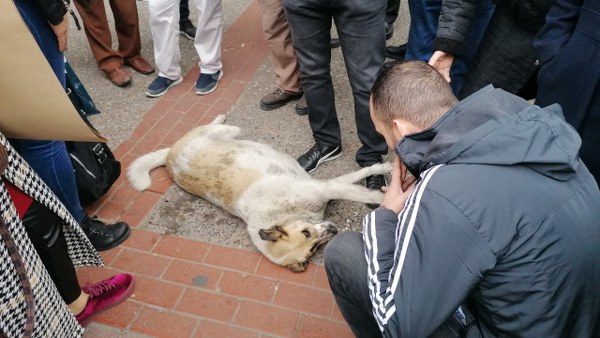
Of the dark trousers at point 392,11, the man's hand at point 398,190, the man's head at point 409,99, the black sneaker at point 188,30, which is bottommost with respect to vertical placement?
the black sneaker at point 188,30

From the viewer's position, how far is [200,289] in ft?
9.76

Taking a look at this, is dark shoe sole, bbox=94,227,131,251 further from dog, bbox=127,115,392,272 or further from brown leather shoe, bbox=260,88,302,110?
brown leather shoe, bbox=260,88,302,110

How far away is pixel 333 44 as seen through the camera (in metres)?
5.46

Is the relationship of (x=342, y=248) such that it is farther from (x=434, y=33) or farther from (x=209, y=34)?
(x=209, y=34)

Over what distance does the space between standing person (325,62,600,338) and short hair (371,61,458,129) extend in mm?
192

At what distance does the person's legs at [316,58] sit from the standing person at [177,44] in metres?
1.60

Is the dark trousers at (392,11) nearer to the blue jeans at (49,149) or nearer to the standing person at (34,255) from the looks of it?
the blue jeans at (49,149)

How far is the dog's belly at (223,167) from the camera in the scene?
11.4 ft

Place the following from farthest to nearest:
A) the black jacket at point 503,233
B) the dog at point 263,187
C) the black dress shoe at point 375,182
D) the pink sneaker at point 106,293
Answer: the black dress shoe at point 375,182 → the dog at point 263,187 → the pink sneaker at point 106,293 → the black jacket at point 503,233

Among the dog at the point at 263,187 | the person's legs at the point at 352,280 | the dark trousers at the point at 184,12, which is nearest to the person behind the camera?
the person's legs at the point at 352,280

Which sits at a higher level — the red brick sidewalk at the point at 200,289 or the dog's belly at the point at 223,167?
the dog's belly at the point at 223,167

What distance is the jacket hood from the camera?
1.48 metres

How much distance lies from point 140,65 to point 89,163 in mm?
2260

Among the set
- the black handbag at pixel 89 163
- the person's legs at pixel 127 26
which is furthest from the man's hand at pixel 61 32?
the person's legs at pixel 127 26
